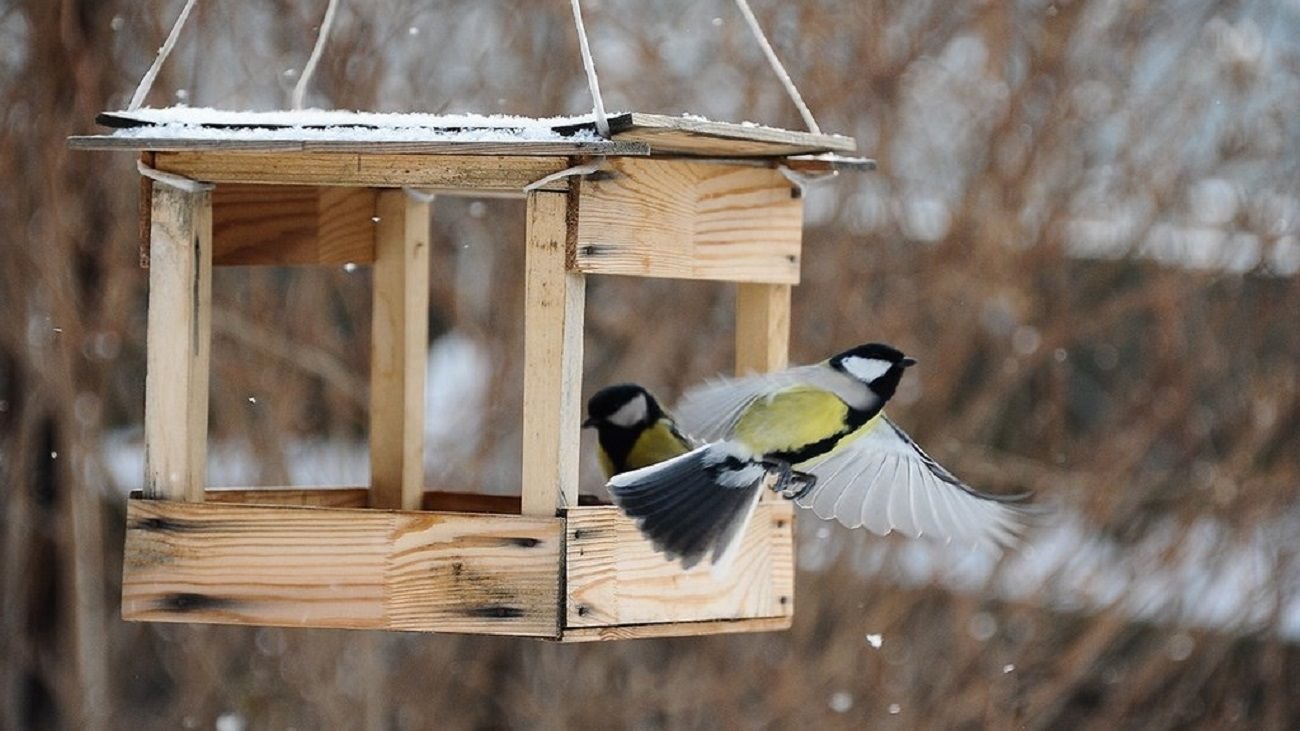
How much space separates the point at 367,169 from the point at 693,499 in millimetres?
703

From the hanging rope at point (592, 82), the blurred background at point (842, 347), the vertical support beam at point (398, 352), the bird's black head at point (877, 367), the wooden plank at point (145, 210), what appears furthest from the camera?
the blurred background at point (842, 347)

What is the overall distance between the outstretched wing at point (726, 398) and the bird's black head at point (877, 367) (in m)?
0.06

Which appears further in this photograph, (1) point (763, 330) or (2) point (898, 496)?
(1) point (763, 330)

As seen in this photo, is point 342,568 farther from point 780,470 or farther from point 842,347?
point 842,347

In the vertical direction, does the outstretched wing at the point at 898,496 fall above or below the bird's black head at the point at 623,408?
below

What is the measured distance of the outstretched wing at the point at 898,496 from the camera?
8.70 ft

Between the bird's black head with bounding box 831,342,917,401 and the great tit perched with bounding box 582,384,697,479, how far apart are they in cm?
55

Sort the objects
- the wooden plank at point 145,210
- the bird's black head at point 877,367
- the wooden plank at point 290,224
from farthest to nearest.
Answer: the wooden plank at point 290,224
the bird's black head at point 877,367
the wooden plank at point 145,210

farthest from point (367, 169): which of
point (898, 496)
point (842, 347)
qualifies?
point (842, 347)

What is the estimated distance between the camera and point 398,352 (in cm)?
319

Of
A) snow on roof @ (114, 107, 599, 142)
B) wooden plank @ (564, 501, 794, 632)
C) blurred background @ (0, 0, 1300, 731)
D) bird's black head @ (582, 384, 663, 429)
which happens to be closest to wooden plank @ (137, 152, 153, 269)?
snow on roof @ (114, 107, 599, 142)

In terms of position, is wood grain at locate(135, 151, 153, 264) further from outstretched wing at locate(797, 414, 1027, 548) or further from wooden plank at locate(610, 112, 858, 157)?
outstretched wing at locate(797, 414, 1027, 548)

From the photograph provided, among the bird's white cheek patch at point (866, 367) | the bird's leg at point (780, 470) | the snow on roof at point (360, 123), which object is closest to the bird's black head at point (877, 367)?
the bird's white cheek patch at point (866, 367)

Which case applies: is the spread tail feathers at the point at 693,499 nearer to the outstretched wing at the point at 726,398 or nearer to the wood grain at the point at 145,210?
the outstretched wing at the point at 726,398
